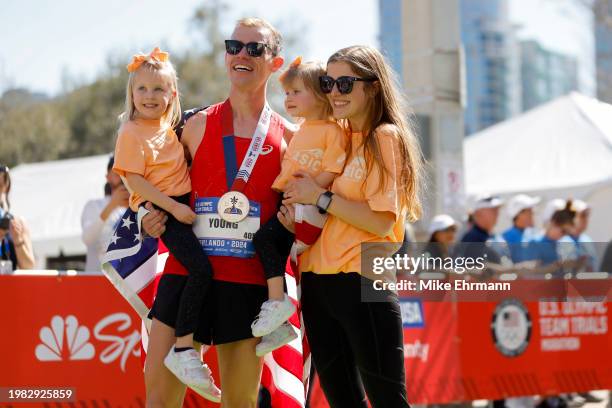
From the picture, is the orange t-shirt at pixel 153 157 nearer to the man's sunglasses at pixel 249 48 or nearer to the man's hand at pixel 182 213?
the man's hand at pixel 182 213

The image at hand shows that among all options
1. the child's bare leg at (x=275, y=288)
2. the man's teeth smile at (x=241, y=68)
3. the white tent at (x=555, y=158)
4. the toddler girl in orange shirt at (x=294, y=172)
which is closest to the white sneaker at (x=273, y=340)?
the toddler girl in orange shirt at (x=294, y=172)

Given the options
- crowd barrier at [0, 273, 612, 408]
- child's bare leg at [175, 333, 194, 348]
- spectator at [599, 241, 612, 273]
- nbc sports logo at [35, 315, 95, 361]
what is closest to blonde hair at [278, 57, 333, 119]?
child's bare leg at [175, 333, 194, 348]

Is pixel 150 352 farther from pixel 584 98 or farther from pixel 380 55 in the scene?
pixel 584 98

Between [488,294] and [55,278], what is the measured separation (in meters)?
3.59

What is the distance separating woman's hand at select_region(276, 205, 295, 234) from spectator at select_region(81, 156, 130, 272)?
3.47 m

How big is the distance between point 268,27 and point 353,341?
1566mm

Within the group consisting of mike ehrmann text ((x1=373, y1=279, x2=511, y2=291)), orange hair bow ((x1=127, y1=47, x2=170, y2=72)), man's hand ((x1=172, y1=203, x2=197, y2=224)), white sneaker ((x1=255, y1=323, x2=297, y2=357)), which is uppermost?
orange hair bow ((x1=127, y1=47, x2=170, y2=72))

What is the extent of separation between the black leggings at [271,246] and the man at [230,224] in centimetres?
8

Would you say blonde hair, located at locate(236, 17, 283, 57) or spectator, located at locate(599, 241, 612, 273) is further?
spectator, located at locate(599, 241, 612, 273)

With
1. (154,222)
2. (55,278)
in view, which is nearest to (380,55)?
(154,222)

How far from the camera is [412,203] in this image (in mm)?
4391

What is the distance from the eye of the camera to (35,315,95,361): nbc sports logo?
6.36 metres

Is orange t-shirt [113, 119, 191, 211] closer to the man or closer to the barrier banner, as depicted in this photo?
the man

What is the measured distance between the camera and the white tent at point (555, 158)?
46.6 feet
